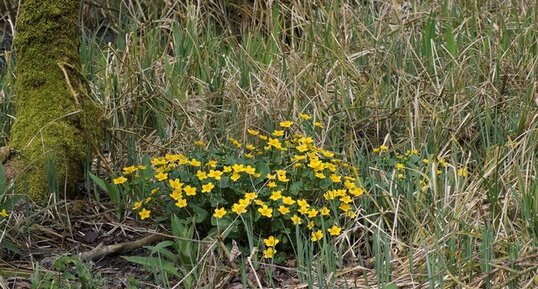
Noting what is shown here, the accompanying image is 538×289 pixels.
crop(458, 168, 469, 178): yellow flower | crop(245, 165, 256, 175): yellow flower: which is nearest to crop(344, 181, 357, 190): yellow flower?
crop(245, 165, 256, 175): yellow flower

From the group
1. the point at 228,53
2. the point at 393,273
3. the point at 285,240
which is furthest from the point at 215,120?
the point at 393,273

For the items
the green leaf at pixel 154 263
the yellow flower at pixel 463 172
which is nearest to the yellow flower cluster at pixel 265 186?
the green leaf at pixel 154 263

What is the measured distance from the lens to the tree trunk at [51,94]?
3824 millimetres

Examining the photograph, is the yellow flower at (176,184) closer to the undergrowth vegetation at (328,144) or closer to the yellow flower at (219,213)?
the undergrowth vegetation at (328,144)

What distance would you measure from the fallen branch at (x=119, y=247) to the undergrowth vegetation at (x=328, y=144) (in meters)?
0.08

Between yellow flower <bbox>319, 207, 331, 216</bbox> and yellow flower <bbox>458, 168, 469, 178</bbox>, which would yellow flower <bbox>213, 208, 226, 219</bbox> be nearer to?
yellow flower <bbox>319, 207, 331, 216</bbox>

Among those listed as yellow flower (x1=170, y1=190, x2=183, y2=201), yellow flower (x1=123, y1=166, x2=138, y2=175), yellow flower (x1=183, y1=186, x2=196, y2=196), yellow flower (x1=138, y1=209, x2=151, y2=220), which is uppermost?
yellow flower (x1=183, y1=186, x2=196, y2=196)

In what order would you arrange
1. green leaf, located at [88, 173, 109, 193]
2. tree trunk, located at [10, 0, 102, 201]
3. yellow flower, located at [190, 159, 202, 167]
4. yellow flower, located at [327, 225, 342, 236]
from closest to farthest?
yellow flower, located at [327, 225, 342, 236] < yellow flower, located at [190, 159, 202, 167] < green leaf, located at [88, 173, 109, 193] < tree trunk, located at [10, 0, 102, 201]

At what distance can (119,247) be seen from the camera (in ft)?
11.5

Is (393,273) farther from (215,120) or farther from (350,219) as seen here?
(215,120)

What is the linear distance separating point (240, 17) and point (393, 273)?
2964 mm

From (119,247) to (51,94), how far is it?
0.76m

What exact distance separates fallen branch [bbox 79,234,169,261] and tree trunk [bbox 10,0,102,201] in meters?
0.43

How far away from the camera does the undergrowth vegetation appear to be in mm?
3289
